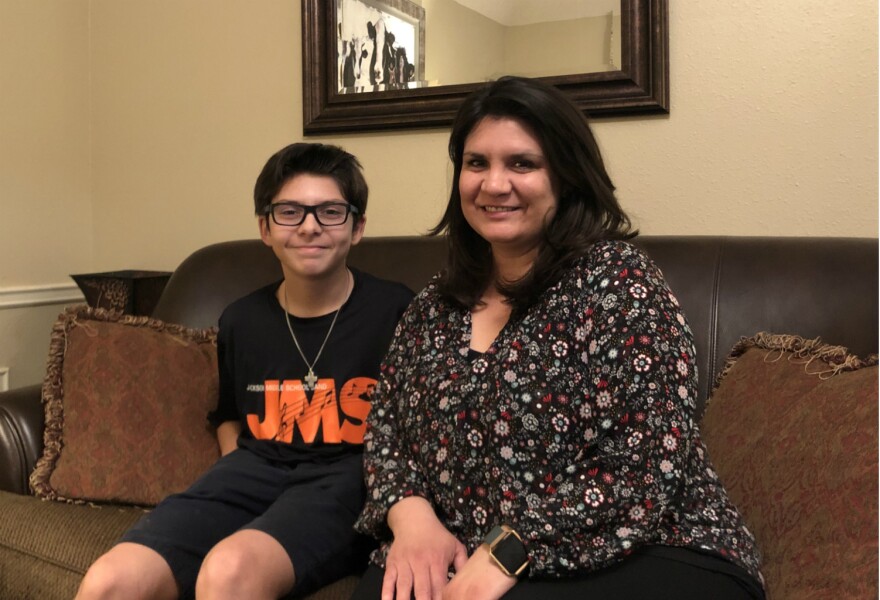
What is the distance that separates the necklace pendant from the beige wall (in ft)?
2.91

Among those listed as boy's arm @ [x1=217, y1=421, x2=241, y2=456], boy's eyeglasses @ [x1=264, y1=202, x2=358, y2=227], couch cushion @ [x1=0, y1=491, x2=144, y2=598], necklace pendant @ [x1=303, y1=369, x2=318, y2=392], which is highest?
boy's eyeglasses @ [x1=264, y1=202, x2=358, y2=227]

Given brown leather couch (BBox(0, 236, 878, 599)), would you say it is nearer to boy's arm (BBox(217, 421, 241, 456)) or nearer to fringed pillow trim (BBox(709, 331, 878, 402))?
fringed pillow trim (BBox(709, 331, 878, 402))

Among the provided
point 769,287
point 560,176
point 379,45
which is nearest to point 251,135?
point 379,45

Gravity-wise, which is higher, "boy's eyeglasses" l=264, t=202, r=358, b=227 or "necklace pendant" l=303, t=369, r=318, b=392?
"boy's eyeglasses" l=264, t=202, r=358, b=227

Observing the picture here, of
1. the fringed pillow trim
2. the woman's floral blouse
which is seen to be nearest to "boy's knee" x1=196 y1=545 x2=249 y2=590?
the woman's floral blouse

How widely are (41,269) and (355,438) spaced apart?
179 cm

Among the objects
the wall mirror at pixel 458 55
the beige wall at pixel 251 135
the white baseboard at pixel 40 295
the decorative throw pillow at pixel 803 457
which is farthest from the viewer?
the white baseboard at pixel 40 295

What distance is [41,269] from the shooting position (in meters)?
3.01

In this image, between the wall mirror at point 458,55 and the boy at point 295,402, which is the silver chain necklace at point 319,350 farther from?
the wall mirror at point 458,55

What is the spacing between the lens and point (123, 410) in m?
1.96

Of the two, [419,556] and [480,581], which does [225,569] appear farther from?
[480,581]

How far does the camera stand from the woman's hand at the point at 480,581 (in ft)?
4.04

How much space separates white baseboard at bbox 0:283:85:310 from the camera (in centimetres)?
288

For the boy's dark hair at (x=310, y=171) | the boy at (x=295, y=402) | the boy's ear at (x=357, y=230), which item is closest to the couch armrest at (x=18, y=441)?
the boy at (x=295, y=402)
